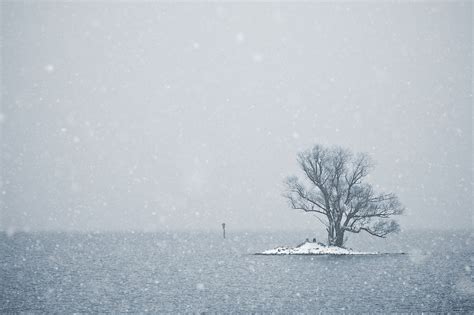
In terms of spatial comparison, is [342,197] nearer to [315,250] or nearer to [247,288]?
[315,250]

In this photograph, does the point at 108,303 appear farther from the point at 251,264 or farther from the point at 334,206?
the point at 334,206

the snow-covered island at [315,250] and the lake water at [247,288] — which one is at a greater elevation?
the snow-covered island at [315,250]

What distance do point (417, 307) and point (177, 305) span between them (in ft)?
42.4

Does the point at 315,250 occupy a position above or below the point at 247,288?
above

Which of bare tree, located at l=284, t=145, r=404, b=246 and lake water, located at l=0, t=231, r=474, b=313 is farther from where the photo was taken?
bare tree, located at l=284, t=145, r=404, b=246

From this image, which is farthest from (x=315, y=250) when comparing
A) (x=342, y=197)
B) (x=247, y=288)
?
(x=247, y=288)

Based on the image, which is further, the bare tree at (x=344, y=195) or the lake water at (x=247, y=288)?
the bare tree at (x=344, y=195)

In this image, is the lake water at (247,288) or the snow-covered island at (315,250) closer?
the lake water at (247,288)

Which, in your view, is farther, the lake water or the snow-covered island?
the snow-covered island

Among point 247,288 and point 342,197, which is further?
point 342,197

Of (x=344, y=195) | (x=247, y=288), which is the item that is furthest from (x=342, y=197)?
(x=247, y=288)

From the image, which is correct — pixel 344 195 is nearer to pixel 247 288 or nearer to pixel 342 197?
pixel 342 197

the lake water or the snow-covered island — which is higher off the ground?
the snow-covered island

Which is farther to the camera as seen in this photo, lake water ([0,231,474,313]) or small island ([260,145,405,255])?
small island ([260,145,405,255])
